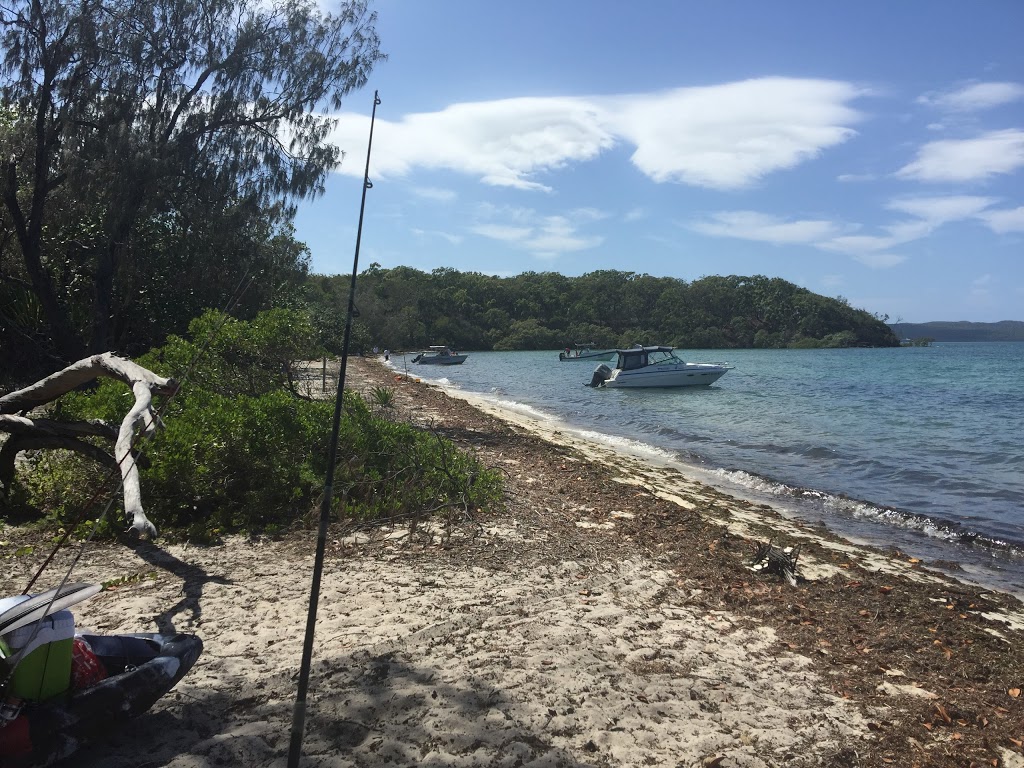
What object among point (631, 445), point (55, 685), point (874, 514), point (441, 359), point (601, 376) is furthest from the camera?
point (441, 359)

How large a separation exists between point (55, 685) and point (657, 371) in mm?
30363

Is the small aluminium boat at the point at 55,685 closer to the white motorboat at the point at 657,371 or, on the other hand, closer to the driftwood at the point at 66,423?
the driftwood at the point at 66,423

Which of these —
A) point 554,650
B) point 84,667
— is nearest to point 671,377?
point 554,650

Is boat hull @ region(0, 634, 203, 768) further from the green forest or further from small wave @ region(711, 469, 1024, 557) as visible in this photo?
small wave @ region(711, 469, 1024, 557)

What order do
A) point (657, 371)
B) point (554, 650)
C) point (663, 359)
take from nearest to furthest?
1. point (554, 650)
2. point (657, 371)
3. point (663, 359)

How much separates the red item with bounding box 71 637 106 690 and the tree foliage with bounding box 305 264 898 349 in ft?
290

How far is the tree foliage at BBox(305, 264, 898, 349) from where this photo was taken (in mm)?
99250

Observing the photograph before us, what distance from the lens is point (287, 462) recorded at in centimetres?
720

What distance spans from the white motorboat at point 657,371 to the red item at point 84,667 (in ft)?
98.5

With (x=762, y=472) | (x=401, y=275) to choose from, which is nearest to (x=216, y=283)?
(x=762, y=472)

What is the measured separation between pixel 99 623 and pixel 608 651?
310 cm

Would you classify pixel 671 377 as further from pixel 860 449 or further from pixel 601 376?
pixel 860 449

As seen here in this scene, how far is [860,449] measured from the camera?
51.2 ft

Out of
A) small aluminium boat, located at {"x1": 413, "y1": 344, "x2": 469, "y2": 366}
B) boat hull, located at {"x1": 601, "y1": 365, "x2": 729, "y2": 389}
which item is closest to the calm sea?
boat hull, located at {"x1": 601, "y1": 365, "x2": 729, "y2": 389}
